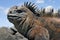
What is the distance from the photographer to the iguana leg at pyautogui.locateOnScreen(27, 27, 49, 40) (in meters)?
10.8

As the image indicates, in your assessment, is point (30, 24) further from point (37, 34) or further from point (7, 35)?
point (7, 35)

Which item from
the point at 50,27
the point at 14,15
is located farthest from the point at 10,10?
the point at 50,27

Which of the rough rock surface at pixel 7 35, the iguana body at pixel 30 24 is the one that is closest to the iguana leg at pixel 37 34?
the iguana body at pixel 30 24

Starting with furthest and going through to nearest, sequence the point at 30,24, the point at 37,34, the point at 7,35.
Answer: the point at 7,35
the point at 30,24
the point at 37,34

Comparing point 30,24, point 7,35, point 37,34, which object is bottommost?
point 7,35

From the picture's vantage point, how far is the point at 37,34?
35.7 ft

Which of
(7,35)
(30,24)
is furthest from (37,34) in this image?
(7,35)

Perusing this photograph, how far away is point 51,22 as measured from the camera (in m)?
11.8

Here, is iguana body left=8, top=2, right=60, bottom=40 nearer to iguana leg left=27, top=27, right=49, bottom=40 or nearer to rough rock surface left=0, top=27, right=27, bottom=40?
iguana leg left=27, top=27, right=49, bottom=40

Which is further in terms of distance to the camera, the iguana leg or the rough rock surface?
the rough rock surface

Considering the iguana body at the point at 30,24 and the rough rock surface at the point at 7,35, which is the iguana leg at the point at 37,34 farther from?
the rough rock surface at the point at 7,35

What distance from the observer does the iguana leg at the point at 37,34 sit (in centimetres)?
1082

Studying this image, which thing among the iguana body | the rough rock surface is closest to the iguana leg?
the iguana body

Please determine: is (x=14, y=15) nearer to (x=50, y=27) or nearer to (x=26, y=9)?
(x=26, y=9)
